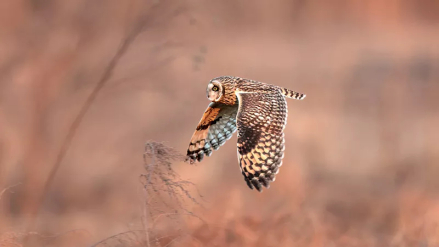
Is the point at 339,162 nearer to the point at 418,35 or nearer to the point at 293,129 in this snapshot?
the point at 293,129

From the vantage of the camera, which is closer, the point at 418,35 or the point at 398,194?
the point at 398,194

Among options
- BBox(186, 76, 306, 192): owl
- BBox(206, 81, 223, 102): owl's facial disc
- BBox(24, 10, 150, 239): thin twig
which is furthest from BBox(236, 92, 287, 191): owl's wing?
BBox(24, 10, 150, 239): thin twig

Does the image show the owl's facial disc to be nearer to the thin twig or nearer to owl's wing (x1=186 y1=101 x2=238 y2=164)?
owl's wing (x1=186 y1=101 x2=238 y2=164)

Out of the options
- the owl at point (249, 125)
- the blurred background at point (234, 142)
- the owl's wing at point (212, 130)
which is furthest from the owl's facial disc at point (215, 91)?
the blurred background at point (234, 142)

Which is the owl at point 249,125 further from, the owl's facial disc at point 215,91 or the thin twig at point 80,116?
the thin twig at point 80,116

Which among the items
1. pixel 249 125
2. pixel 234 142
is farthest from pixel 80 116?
pixel 234 142

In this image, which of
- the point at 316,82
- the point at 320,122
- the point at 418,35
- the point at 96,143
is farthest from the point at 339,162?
the point at 96,143

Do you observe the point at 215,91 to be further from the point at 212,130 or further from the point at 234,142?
the point at 234,142
